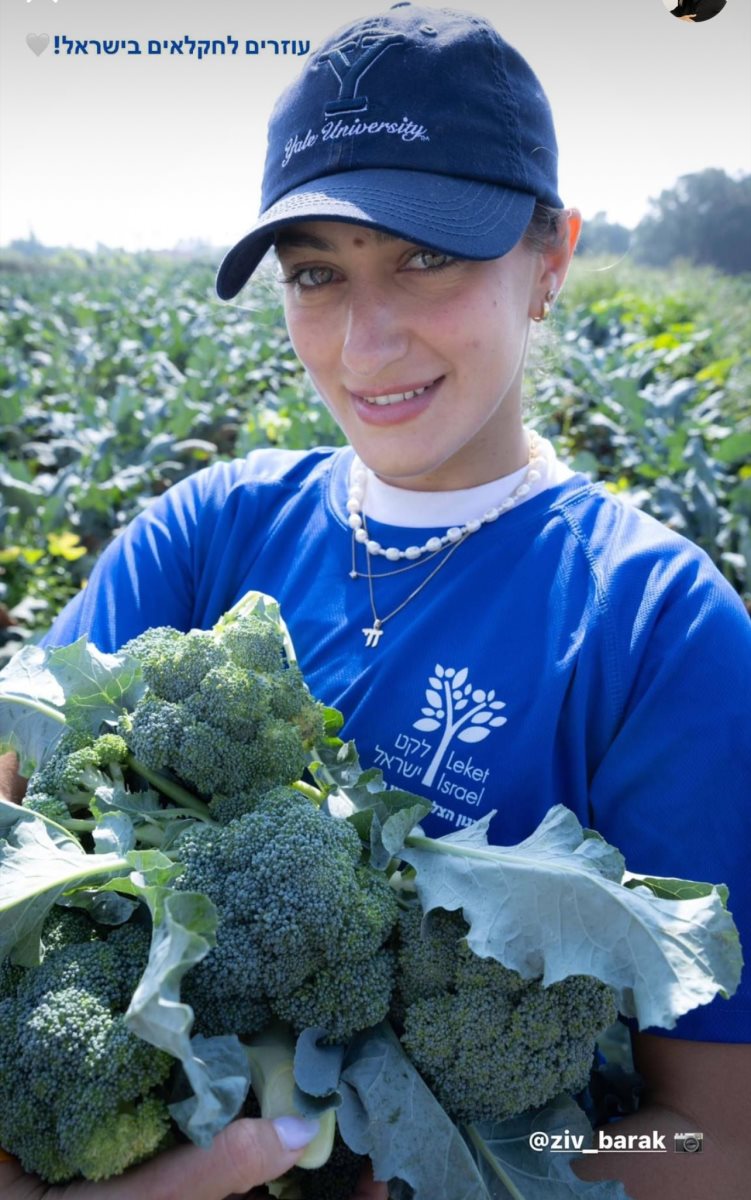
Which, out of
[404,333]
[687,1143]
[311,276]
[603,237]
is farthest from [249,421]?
[687,1143]

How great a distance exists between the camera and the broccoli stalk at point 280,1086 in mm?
1163

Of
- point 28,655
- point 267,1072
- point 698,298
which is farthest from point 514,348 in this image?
point 698,298

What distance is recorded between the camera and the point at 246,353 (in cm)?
1176

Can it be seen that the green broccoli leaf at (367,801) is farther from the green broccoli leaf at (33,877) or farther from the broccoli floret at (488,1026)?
the green broccoli leaf at (33,877)

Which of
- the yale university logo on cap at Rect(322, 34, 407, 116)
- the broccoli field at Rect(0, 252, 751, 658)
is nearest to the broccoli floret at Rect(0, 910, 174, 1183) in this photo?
the yale university logo on cap at Rect(322, 34, 407, 116)

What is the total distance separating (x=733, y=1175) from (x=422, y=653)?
919mm

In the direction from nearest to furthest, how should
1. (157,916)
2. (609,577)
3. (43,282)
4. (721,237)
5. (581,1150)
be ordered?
(157,916)
(581,1150)
(609,577)
(43,282)
(721,237)

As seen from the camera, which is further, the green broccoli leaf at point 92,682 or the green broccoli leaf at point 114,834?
the green broccoli leaf at point 92,682

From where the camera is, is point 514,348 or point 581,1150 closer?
point 581,1150

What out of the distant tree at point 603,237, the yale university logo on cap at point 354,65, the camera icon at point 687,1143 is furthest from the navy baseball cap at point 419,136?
the camera icon at point 687,1143

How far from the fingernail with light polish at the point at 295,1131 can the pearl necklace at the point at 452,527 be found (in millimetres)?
963

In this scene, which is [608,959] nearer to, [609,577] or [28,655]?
[609,577]

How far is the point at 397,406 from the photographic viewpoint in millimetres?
1645

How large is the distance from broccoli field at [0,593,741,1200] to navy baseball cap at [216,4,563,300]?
0.75m
